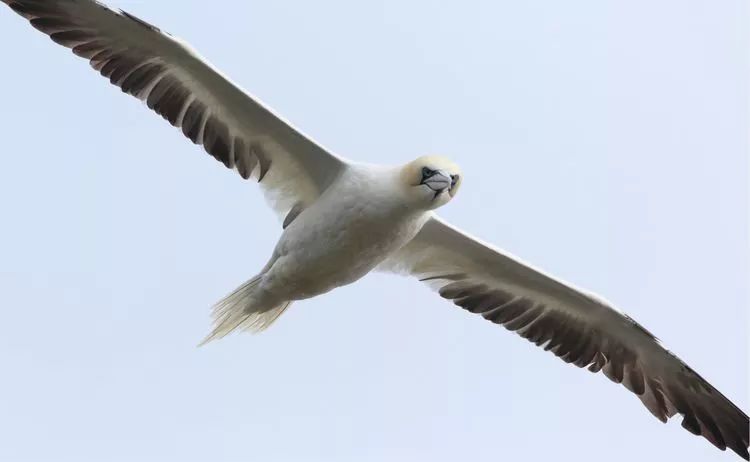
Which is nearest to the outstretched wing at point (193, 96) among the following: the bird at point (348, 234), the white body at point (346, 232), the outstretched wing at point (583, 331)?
the bird at point (348, 234)

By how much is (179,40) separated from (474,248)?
3391 mm

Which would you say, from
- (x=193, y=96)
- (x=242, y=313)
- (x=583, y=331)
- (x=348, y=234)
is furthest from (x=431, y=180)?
(x=583, y=331)

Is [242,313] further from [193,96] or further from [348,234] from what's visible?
[193,96]

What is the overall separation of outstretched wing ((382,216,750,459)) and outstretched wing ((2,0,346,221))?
4.88 ft

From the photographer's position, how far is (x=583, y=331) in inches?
574

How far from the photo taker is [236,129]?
13.2m

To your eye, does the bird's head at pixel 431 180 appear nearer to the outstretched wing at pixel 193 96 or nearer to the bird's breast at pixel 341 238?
the bird's breast at pixel 341 238

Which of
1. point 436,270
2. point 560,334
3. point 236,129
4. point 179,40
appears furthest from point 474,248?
point 179,40

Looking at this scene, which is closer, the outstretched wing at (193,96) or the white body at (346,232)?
the white body at (346,232)

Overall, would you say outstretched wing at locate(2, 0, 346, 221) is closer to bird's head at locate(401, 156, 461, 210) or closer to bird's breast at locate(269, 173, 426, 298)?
bird's breast at locate(269, 173, 426, 298)

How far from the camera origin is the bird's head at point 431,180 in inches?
478

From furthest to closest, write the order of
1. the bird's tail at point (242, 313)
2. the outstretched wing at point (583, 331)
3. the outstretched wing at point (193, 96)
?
1. the outstretched wing at point (583, 331)
2. the bird's tail at point (242, 313)
3. the outstretched wing at point (193, 96)

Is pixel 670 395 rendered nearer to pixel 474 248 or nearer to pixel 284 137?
pixel 474 248

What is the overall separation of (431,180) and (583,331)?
320 cm
